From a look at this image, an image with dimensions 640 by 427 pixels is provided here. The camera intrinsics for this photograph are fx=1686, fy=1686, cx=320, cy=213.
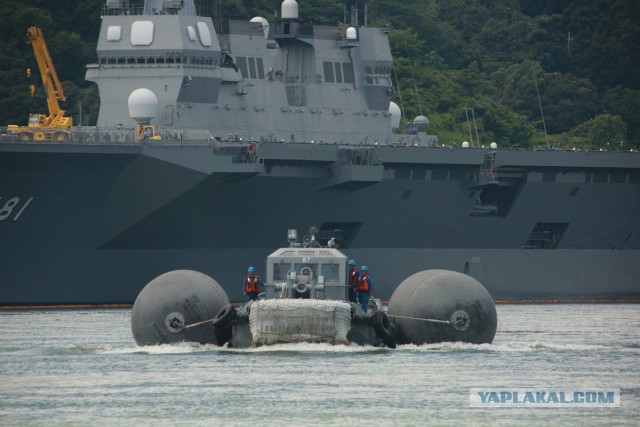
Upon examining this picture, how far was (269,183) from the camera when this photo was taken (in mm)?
63062

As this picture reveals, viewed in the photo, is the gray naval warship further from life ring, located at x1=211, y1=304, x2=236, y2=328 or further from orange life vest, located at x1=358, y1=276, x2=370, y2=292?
life ring, located at x1=211, y1=304, x2=236, y2=328

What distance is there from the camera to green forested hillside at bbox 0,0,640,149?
105 m

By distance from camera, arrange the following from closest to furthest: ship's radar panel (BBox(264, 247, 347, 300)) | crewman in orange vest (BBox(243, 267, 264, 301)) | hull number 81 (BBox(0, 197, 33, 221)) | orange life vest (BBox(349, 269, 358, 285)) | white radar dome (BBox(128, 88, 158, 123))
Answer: ship's radar panel (BBox(264, 247, 347, 300)), crewman in orange vest (BBox(243, 267, 264, 301)), orange life vest (BBox(349, 269, 358, 285)), hull number 81 (BBox(0, 197, 33, 221)), white radar dome (BBox(128, 88, 158, 123))

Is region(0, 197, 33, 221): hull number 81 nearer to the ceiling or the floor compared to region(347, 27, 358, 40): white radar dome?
nearer to the floor

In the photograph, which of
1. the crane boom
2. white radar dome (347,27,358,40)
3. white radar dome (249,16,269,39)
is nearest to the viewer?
the crane boom

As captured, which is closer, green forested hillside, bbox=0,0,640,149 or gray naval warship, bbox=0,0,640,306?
gray naval warship, bbox=0,0,640,306

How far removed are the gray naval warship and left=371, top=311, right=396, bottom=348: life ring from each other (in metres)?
20.9

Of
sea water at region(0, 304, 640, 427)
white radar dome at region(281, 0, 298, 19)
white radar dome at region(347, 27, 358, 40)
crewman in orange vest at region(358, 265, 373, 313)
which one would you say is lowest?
sea water at region(0, 304, 640, 427)

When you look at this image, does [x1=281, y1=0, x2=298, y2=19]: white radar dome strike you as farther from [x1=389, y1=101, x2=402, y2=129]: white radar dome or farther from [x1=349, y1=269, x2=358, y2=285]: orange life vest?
[x1=349, y1=269, x2=358, y2=285]: orange life vest

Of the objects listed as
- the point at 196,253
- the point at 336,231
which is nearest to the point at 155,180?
the point at 196,253

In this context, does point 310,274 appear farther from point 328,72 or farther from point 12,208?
point 328,72

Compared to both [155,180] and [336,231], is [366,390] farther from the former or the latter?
[336,231]

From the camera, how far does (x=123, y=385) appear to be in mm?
33625

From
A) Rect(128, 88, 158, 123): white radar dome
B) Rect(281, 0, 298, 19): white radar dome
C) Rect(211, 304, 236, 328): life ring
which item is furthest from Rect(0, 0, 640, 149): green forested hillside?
Rect(211, 304, 236, 328): life ring
